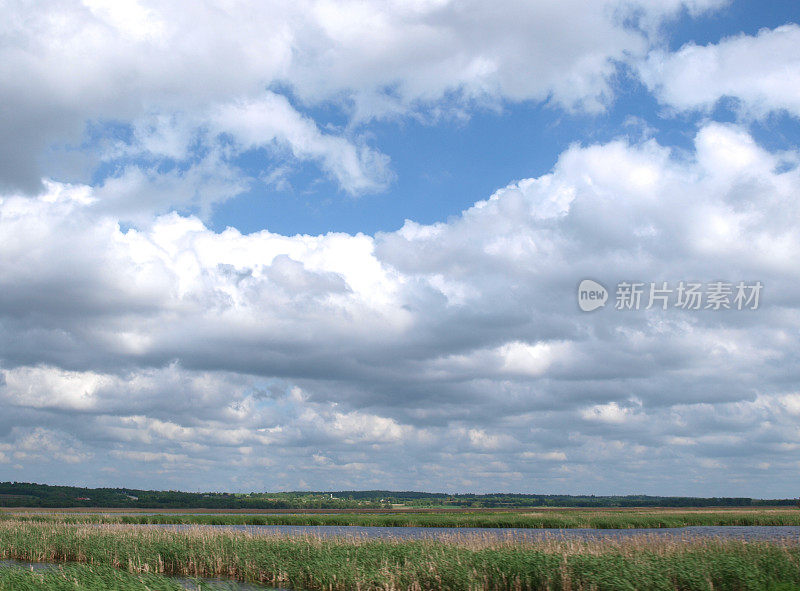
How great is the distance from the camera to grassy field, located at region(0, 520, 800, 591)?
28.3 meters

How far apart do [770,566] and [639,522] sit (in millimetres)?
62240

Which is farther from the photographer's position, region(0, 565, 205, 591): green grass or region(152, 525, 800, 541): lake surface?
region(152, 525, 800, 541): lake surface

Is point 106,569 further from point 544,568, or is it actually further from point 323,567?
point 544,568

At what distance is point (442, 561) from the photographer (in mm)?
32625

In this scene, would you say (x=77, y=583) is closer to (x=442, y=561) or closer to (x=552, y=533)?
(x=442, y=561)

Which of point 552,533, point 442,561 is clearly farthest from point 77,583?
point 552,533

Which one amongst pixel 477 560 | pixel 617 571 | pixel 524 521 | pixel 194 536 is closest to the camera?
pixel 617 571

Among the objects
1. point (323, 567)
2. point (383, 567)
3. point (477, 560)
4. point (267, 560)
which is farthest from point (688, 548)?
point (267, 560)

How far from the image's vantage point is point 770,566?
29.6 metres

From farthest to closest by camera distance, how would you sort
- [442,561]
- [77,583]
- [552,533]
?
[552,533], [442,561], [77,583]

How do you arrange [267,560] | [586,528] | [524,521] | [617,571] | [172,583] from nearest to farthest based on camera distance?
[617,571] < [172,583] < [267,560] < [586,528] < [524,521]

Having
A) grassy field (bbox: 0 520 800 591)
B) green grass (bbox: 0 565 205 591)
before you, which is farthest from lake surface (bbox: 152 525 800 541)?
green grass (bbox: 0 565 205 591)

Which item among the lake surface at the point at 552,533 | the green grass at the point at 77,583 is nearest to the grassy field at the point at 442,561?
the green grass at the point at 77,583

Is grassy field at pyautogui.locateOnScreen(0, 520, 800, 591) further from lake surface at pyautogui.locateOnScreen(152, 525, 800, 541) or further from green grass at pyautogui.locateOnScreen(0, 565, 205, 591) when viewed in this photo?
lake surface at pyautogui.locateOnScreen(152, 525, 800, 541)
